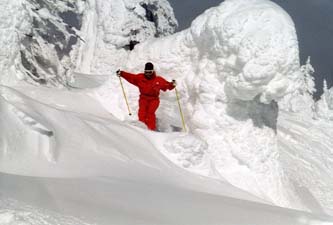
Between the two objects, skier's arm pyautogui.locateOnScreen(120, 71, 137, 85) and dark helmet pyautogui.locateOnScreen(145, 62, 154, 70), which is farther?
skier's arm pyautogui.locateOnScreen(120, 71, 137, 85)

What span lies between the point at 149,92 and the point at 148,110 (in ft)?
1.10

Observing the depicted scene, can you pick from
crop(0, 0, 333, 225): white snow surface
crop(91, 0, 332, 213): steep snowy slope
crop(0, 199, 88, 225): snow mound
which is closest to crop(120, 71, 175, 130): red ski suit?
crop(0, 0, 333, 225): white snow surface

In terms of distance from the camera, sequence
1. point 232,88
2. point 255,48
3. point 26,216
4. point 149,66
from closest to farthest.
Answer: point 26,216 → point 255,48 → point 232,88 → point 149,66

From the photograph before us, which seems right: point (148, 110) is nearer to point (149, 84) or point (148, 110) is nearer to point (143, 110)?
point (143, 110)

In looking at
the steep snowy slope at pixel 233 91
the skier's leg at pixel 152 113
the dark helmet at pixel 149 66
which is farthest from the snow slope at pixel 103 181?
the dark helmet at pixel 149 66

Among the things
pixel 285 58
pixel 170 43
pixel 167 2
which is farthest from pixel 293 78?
pixel 167 2

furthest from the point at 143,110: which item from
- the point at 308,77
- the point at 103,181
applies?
the point at 308,77

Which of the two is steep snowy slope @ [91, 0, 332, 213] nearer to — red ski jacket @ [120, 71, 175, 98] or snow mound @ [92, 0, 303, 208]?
snow mound @ [92, 0, 303, 208]

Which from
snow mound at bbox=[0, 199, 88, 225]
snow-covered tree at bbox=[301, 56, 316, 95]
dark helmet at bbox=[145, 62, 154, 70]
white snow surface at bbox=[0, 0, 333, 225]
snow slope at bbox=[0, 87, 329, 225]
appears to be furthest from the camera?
snow-covered tree at bbox=[301, 56, 316, 95]

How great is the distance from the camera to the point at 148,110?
368 inches

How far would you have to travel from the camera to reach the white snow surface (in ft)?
13.4

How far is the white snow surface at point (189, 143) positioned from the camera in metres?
4.08

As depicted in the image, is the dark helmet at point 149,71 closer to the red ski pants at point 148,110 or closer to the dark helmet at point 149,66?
the dark helmet at point 149,66

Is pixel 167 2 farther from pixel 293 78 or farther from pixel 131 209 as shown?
pixel 131 209
